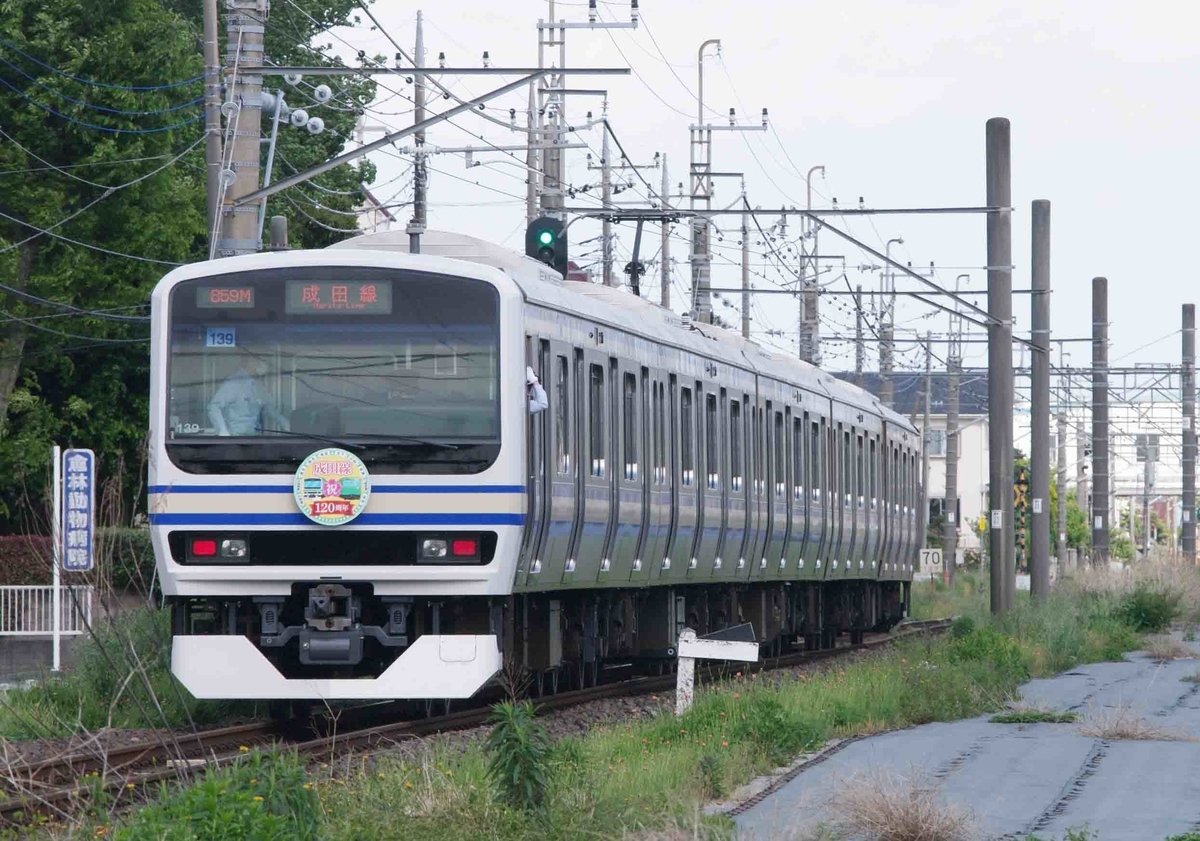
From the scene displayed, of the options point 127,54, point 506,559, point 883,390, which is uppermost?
point 127,54

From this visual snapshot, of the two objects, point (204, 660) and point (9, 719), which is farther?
point (9, 719)

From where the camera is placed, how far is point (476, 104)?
1819 centimetres

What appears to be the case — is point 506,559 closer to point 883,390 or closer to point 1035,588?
point 1035,588

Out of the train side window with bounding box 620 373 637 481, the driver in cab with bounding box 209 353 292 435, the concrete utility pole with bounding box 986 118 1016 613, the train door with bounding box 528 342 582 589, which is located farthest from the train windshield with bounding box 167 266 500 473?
the concrete utility pole with bounding box 986 118 1016 613

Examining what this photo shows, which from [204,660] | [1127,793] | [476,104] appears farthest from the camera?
[476,104]

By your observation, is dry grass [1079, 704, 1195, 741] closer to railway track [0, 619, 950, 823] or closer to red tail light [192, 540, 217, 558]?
railway track [0, 619, 950, 823]

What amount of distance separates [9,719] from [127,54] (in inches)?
636

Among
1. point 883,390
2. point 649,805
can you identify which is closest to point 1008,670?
point 649,805

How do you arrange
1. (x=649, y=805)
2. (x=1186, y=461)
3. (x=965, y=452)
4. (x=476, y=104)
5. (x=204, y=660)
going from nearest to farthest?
(x=649, y=805), (x=204, y=660), (x=476, y=104), (x=1186, y=461), (x=965, y=452)

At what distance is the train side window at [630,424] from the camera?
17.0 m

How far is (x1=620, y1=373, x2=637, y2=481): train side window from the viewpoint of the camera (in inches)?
671

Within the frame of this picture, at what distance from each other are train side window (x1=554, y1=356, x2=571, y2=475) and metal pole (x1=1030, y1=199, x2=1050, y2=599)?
15.1 metres

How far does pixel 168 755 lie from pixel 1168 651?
15943 mm

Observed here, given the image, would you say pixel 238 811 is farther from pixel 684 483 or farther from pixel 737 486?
pixel 737 486
